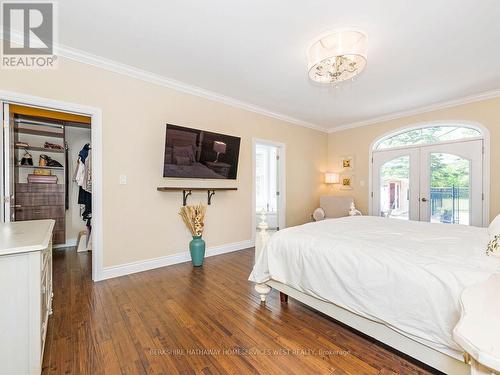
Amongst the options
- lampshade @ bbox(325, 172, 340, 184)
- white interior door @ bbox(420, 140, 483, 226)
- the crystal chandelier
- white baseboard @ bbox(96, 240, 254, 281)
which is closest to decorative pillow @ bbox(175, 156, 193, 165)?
white baseboard @ bbox(96, 240, 254, 281)

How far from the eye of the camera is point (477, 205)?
3727mm

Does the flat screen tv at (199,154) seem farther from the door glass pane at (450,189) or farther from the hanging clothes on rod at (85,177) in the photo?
the door glass pane at (450,189)

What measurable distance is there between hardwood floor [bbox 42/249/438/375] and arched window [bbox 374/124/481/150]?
159 inches

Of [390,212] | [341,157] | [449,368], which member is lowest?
[449,368]

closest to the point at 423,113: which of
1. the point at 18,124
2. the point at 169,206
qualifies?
the point at 169,206

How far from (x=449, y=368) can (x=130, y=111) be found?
3664 mm

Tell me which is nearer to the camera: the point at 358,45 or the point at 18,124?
the point at 358,45

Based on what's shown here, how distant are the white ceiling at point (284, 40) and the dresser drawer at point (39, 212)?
262 cm

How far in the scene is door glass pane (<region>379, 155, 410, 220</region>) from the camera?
453 cm

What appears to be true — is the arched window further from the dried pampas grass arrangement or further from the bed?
the dried pampas grass arrangement

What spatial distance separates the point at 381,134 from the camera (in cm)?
484

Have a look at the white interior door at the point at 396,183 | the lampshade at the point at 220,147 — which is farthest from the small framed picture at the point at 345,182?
the lampshade at the point at 220,147

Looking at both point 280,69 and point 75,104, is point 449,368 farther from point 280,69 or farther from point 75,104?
point 75,104

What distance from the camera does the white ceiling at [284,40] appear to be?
1933mm
